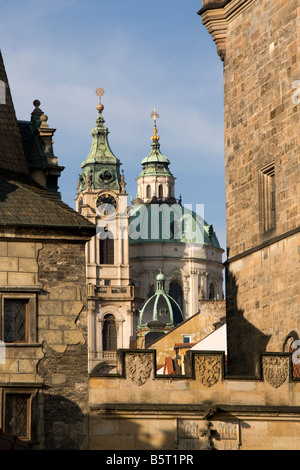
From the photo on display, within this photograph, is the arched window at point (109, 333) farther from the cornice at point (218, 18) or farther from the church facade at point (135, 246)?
the cornice at point (218, 18)

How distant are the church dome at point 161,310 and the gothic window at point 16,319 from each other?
12508 cm

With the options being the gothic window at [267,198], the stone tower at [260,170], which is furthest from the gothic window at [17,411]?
the gothic window at [267,198]

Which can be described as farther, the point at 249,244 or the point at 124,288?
the point at 124,288

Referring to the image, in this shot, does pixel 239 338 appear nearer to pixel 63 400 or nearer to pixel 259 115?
pixel 259 115

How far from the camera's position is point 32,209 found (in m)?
28.0

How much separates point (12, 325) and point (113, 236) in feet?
447

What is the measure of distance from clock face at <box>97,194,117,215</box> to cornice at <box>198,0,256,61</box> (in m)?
127

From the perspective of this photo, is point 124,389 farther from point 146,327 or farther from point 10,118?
point 146,327

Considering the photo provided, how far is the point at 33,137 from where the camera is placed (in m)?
32.3

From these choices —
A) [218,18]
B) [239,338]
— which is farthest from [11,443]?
[218,18]

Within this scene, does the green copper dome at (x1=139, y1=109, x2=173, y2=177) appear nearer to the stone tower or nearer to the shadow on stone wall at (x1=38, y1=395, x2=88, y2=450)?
the stone tower

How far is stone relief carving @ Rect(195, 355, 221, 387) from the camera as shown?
28.0 meters

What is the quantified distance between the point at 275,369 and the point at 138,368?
2706 millimetres
